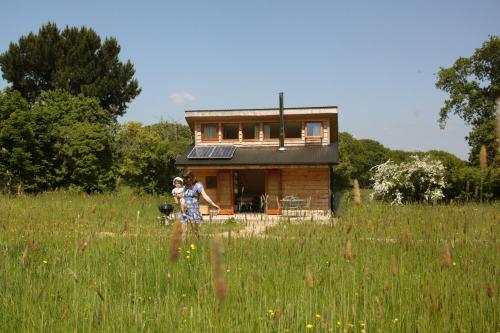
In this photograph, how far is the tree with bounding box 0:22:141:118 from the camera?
40.2 m

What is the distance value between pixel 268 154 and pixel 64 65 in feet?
80.2

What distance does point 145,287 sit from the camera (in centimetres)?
504

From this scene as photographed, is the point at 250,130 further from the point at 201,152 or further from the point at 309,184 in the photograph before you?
the point at 309,184

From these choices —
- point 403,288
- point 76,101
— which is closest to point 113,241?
point 403,288

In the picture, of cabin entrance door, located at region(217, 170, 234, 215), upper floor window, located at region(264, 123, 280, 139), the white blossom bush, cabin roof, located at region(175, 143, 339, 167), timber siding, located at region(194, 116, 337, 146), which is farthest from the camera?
the white blossom bush

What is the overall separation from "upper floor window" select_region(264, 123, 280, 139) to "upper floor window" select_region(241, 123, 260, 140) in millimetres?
426

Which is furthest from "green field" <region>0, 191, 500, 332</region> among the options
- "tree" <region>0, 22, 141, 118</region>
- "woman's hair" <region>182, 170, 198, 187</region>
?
"tree" <region>0, 22, 141, 118</region>

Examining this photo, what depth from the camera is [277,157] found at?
77.0 ft

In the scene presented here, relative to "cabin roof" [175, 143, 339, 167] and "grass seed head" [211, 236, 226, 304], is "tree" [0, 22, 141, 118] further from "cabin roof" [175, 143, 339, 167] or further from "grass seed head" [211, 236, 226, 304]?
"grass seed head" [211, 236, 226, 304]

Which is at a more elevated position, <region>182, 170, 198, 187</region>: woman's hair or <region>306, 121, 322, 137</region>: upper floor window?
<region>306, 121, 322, 137</region>: upper floor window

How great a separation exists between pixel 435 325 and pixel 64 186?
28.6m

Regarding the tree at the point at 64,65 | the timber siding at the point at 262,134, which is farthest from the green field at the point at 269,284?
the tree at the point at 64,65

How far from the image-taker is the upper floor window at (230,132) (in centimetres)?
2631

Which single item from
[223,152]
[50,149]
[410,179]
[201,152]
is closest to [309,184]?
[223,152]
